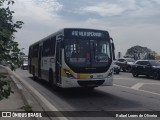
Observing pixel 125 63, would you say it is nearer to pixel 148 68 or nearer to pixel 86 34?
pixel 148 68

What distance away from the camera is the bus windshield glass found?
14.0 metres

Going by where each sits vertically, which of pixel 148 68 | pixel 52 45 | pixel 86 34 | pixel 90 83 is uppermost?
pixel 86 34

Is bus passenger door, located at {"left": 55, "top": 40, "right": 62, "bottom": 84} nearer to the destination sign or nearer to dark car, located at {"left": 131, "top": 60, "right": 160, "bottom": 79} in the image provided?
the destination sign

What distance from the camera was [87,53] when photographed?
1409cm

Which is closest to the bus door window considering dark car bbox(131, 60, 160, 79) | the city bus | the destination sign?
the city bus

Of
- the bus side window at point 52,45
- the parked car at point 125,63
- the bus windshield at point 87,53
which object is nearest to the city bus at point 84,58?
the bus windshield at point 87,53

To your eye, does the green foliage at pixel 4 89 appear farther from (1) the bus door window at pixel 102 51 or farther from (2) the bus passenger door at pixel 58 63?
(1) the bus door window at pixel 102 51

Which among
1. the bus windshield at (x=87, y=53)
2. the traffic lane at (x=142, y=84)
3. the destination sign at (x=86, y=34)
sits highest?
the destination sign at (x=86, y=34)

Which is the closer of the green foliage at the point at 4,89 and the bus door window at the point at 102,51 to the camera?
the green foliage at the point at 4,89

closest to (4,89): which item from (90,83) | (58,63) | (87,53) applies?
(90,83)

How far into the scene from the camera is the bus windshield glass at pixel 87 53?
1401 cm

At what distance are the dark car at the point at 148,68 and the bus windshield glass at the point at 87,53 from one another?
13844 millimetres

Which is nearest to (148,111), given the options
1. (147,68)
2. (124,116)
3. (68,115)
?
(124,116)

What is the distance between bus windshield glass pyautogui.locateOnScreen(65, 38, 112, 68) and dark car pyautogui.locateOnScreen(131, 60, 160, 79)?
1384 cm
